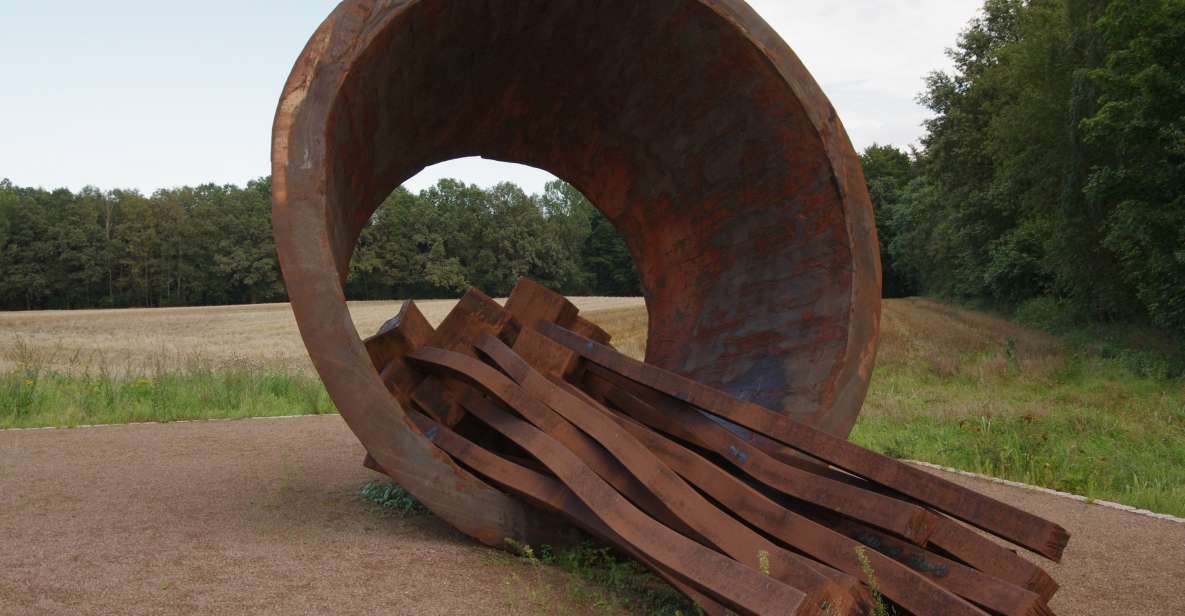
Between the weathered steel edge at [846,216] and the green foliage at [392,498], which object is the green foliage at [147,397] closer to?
the green foliage at [392,498]

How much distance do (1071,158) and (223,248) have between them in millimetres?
38678

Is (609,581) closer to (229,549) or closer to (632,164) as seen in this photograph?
(229,549)

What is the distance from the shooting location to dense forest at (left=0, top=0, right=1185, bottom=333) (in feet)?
45.7

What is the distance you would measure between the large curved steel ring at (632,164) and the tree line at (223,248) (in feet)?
122

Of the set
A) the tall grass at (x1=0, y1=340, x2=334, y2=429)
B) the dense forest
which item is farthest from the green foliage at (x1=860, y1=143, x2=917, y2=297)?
the tall grass at (x1=0, y1=340, x2=334, y2=429)

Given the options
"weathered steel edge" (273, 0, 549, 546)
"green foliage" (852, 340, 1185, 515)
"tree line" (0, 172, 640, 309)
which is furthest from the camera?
"tree line" (0, 172, 640, 309)

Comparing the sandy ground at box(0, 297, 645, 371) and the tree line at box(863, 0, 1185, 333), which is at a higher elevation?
the tree line at box(863, 0, 1185, 333)

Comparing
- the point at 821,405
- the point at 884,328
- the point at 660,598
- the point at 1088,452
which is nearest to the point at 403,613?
the point at 660,598

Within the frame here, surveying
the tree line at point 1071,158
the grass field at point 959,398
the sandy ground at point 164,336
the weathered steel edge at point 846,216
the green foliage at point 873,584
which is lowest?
the sandy ground at point 164,336

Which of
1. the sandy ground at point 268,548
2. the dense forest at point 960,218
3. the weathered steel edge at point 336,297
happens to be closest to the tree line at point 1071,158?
the dense forest at point 960,218

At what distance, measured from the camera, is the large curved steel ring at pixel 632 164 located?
12.1 feet

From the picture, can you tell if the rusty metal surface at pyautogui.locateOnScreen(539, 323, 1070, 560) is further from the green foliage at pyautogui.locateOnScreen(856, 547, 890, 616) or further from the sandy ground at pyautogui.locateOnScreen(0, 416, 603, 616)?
the sandy ground at pyautogui.locateOnScreen(0, 416, 603, 616)

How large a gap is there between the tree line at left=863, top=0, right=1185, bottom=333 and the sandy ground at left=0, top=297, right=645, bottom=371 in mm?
12682

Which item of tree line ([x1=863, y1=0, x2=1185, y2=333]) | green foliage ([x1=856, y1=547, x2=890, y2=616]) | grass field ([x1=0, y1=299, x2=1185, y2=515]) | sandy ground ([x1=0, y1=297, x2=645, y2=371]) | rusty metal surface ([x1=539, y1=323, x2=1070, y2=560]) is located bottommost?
sandy ground ([x1=0, y1=297, x2=645, y2=371])
